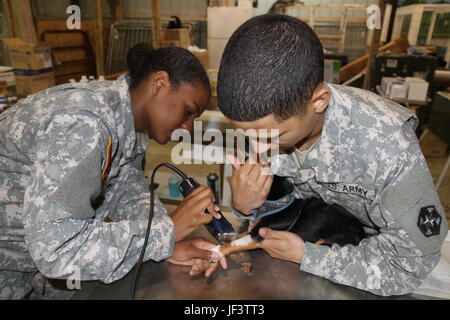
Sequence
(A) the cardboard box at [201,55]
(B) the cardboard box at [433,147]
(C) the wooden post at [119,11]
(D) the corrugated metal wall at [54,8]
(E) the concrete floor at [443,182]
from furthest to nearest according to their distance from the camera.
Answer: (C) the wooden post at [119,11] → (D) the corrugated metal wall at [54,8] → (B) the cardboard box at [433,147] → (A) the cardboard box at [201,55] → (E) the concrete floor at [443,182]

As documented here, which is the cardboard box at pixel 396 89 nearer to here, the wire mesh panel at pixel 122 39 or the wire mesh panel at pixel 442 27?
the wire mesh panel at pixel 442 27

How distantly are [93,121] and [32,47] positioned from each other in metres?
1.98

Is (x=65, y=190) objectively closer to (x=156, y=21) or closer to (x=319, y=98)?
(x=319, y=98)

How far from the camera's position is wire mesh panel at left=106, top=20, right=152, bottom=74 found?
18.6 feet

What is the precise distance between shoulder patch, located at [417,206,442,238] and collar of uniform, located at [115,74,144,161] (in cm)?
93

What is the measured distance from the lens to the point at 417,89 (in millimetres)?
2750

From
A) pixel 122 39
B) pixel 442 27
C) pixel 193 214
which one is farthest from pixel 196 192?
pixel 122 39

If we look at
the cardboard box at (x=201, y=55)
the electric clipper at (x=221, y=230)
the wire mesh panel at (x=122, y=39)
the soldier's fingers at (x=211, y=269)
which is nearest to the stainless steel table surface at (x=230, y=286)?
the soldier's fingers at (x=211, y=269)

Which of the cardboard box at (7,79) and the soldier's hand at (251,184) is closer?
the soldier's hand at (251,184)

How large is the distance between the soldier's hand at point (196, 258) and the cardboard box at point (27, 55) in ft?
6.99

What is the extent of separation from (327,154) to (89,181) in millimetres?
699

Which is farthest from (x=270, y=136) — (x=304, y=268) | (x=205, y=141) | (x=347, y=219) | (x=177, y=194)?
(x=177, y=194)

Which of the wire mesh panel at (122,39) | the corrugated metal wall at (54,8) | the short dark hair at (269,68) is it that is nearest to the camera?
the short dark hair at (269,68)

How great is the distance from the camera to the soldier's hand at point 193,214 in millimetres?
1030
